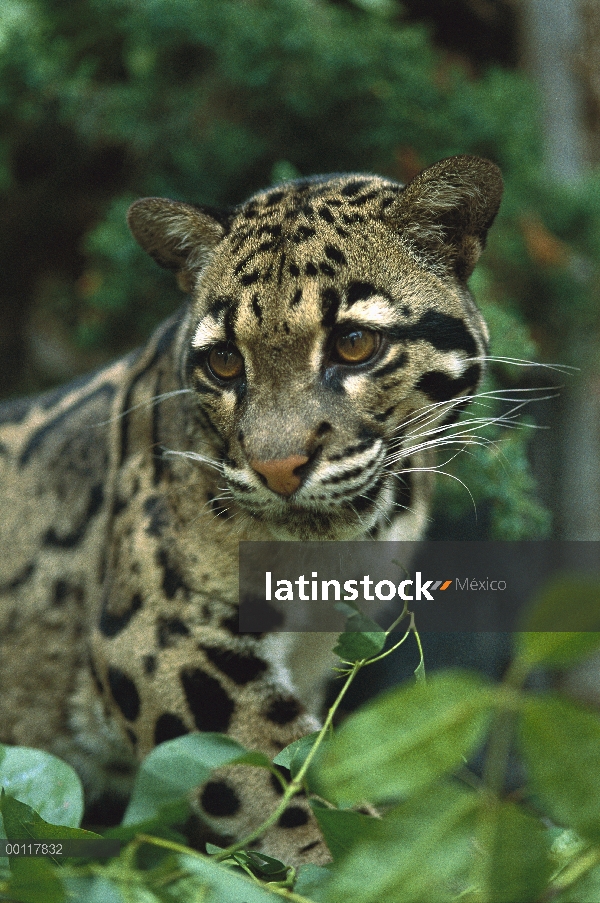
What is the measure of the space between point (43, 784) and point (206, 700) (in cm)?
98

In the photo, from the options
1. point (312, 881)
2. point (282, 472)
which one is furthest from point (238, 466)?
point (312, 881)

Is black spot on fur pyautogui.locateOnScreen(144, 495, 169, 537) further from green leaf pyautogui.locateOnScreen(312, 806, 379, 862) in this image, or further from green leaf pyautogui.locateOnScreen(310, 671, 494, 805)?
green leaf pyautogui.locateOnScreen(310, 671, 494, 805)

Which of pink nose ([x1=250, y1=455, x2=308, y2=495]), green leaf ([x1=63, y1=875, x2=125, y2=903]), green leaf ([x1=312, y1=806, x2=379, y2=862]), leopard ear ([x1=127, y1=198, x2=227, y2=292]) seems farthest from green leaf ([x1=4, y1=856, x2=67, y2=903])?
leopard ear ([x1=127, y1=198, x2=227, y2=292])

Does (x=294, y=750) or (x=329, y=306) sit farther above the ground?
(x=329, y=306)

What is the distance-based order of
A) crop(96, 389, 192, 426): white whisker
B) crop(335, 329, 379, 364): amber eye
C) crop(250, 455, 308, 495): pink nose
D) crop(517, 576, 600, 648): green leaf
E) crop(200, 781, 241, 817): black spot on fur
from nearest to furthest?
crop(517, 576, 600, 648): green leaf, crop(250, 455, 308, 495): pink nose, crop(335, 329, 379, 364): amber eye, crop(200, 781, 241, 817): black spot on fur, crop(96, 389, 192, 426): white whisker

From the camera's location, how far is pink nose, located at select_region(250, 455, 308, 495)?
4.99ft

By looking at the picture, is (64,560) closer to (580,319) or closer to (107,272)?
(107,272)

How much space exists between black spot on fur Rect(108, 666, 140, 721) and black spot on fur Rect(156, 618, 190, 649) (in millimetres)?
133

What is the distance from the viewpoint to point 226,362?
1.75 m

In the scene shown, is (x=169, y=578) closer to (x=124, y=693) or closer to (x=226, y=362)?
(x=124, y=693)

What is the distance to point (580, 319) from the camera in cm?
457

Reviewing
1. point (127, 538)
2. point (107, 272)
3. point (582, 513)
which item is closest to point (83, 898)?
point (127, 538)

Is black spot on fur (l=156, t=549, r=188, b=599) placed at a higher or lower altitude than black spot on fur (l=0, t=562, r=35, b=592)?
higher

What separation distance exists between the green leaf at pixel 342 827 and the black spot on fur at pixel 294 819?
3.80 ft
